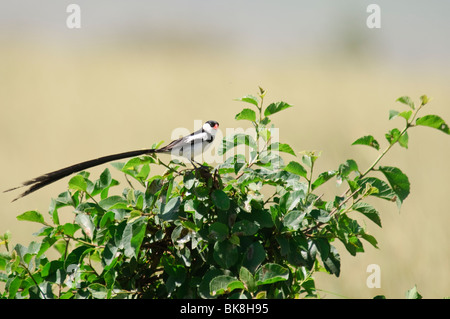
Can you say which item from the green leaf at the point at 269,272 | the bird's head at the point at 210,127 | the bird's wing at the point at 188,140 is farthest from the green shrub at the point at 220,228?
the bird's head at the point at 210,127

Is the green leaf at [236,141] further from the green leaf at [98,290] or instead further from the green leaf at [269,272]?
the green leaf at [98,290]

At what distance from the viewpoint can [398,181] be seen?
188cm

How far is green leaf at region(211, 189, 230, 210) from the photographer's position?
178cm

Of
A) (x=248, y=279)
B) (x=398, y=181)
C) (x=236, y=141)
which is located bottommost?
(x=248, y=279)

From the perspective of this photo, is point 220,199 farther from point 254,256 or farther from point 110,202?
point 110,202

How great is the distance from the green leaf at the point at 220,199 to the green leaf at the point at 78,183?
1.77 feet

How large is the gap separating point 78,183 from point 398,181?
1.13m

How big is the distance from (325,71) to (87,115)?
6420 millimetres

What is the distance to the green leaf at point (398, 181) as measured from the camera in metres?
1.88

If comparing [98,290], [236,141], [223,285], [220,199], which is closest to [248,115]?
[236,141]

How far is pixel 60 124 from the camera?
10.3m

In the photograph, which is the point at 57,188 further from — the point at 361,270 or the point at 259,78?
the point at 259,78

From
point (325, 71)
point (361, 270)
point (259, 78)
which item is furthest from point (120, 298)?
point (325, 71)
